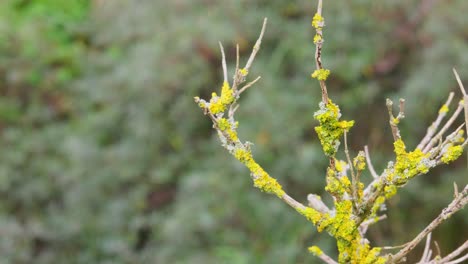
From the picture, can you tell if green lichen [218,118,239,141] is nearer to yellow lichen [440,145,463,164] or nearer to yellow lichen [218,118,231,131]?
yellow lichen [218,118,231,131]

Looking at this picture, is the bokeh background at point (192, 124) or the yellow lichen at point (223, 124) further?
the bokeh background at point (192, 124)

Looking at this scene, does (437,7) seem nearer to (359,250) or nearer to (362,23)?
(362,23)

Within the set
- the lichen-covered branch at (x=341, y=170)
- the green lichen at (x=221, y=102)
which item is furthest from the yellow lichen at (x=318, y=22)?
the green lichen at (x=221, y=102)

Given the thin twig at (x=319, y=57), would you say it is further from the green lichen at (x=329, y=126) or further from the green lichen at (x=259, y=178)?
the green lichen at (x=259, y=178)

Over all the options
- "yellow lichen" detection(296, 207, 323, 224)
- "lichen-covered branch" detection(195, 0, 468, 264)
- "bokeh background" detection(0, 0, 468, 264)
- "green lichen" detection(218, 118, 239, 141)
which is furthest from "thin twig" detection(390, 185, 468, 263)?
"bokeh background" detection(0, 0, 468, 264)

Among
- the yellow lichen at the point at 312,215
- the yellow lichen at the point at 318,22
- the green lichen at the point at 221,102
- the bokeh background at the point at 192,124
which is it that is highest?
the bokeh background at the point at 192,124

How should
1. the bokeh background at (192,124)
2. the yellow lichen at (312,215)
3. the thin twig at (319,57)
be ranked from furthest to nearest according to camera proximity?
the bokeh background at (192,124)
the yellow lichen at (312,215)
the thin twig at (319,57)

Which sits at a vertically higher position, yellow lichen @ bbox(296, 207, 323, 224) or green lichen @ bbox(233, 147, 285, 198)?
green lichen @ bbox(233, 147, 285, 198)
